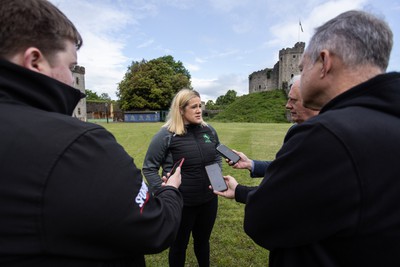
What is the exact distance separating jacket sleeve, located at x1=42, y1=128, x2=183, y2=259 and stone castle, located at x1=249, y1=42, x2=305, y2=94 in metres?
54.6

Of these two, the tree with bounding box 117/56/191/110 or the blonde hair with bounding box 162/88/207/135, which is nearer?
the blonde hair with bounding box 162/88/207/135

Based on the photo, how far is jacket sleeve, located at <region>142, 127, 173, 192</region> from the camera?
132 inches

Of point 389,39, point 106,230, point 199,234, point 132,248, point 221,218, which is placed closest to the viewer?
point 106,230

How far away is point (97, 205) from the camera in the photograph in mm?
1072

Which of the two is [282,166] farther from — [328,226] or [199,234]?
[199,234]

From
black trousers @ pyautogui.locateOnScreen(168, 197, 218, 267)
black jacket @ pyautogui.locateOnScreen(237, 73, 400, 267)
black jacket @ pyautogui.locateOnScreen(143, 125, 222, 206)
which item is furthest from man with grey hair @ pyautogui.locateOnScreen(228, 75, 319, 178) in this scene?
black jacket @ pyautogui.locateOnScreen(237, 73, 400, 267)

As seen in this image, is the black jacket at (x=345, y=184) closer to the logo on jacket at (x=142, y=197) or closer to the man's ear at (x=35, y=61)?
the logo on jacket at (x=142, y=197)

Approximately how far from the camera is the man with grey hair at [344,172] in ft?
3.62

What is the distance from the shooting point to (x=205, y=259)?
3551 millimetres

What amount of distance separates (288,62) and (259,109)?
47.8 feet

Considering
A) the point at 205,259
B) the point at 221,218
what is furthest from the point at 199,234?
the point at 221,218

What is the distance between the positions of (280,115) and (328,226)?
46.3 metres

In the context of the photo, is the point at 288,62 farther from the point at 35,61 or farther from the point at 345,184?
the point at 35,61

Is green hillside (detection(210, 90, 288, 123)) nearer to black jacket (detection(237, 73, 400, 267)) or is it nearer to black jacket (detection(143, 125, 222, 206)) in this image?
black jacket (detection(143, 125, 222, 206))
